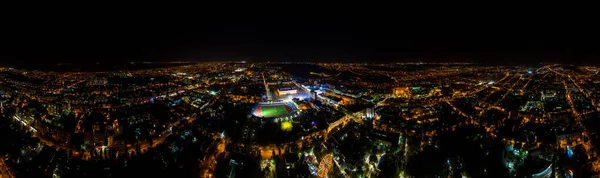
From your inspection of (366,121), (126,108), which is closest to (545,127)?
(366,121)

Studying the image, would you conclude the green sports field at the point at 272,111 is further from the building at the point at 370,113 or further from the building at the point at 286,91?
the building at the point at 286,91

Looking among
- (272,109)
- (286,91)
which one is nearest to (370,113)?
(272,109)

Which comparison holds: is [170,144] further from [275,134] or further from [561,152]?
[561,152]

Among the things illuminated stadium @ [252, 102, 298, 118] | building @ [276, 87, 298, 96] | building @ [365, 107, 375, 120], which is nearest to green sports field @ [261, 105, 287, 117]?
illuminated stadium @ [252, 102, 298, 118]

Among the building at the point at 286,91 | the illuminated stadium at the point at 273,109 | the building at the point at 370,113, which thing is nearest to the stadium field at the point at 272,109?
the illuminated stadium at the point at 273,109

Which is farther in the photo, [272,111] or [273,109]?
[273,109]

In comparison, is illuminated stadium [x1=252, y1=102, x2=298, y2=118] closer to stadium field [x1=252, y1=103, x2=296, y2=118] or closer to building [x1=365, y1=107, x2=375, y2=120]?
stadium field [x1=252, y1=103, x2=296, y2=118]

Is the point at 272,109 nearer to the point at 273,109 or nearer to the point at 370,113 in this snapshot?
the point at 273,109
